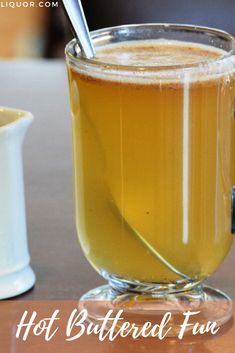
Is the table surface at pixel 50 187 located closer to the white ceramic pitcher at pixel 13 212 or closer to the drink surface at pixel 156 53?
the white ceramic pitcher at pixel 13 212

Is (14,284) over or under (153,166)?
under

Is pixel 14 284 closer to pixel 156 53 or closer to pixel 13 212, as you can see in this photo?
pixel 13 212

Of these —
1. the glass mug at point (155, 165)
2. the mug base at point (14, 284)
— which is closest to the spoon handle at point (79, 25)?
the glass mug at point (155, 165)

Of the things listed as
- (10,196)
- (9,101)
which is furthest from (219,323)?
(9,101)

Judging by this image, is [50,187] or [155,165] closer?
[155,165]

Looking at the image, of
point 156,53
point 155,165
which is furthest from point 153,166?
point 156,53

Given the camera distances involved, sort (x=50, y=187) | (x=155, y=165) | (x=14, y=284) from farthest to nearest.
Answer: (x=50, y=187), (x=14, y=284), (x=155, y=165)

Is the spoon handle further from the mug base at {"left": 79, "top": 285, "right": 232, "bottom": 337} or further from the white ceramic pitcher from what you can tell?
the mug base at {"left": 79, "top": 285, "right": 232, "bottom": 337}
